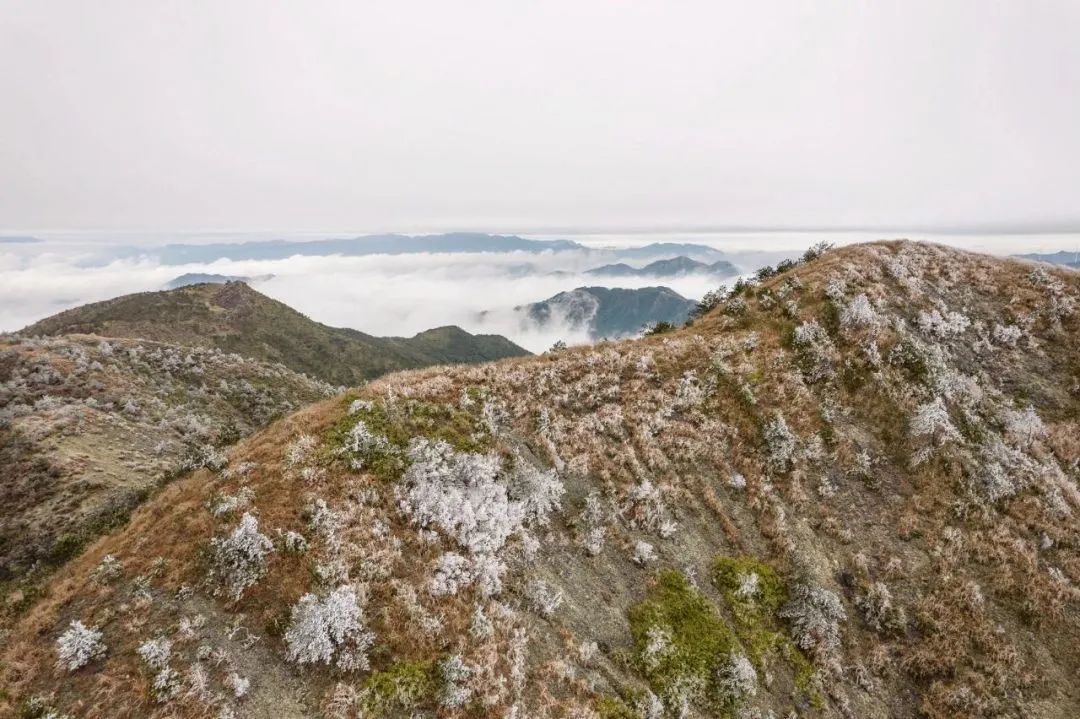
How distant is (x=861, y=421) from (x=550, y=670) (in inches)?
931

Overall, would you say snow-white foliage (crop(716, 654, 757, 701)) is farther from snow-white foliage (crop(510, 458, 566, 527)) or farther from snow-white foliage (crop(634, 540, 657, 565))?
snow-white foliage (crop(510, 458, 566, 527))

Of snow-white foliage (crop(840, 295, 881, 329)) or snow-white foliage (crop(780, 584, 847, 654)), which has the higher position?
snow-white foliage (crop(840, 295, 881, 329))

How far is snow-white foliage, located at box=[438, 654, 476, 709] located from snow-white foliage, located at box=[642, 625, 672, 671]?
6.58 metres

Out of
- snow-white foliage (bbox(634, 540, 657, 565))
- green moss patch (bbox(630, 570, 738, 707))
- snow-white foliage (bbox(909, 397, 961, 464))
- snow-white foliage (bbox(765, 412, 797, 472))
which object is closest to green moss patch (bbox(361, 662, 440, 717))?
green moss patch (bbox(630, 570, 738, 707))

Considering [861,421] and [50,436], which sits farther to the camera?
[50,436]

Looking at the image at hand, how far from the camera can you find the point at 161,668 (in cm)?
1522

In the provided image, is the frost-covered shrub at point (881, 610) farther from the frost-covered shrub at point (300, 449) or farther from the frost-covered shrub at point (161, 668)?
the frost-covered shrub at point (161, 668)

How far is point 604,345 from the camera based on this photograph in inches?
1478

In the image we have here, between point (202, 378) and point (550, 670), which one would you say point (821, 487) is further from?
point (202, 378)

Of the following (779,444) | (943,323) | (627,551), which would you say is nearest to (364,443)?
(627,551)

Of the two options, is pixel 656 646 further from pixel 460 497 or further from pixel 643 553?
pixel 460 497

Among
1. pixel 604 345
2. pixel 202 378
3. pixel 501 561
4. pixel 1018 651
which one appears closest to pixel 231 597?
pixel 501 561

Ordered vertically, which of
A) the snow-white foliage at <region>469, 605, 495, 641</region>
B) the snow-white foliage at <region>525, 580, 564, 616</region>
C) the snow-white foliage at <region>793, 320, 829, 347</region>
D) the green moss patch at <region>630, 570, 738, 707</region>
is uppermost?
the snow-white foliage at <region>793, 320, 829, 347</region>

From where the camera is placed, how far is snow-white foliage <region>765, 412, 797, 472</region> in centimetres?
2827
